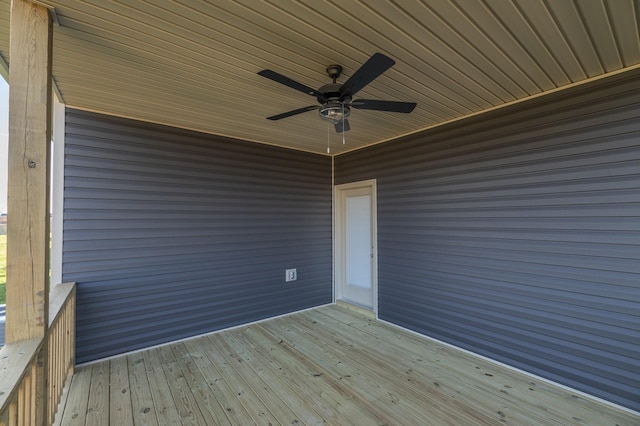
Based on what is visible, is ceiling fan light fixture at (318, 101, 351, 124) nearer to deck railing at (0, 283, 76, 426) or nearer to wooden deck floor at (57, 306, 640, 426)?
deck railing at (0, 283, 76, 426)

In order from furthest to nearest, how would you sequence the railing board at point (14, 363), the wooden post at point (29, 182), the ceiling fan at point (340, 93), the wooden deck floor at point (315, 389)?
1. the wooden deck floor at point (315, 389)
2. the ceiling fan at point (340, 93)
3. the wooden post at point (29, 182)
4. the railing board at point (14, 363)

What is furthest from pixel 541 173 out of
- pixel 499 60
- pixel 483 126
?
pixel 499 60

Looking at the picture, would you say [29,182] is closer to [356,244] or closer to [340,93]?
[340,93]

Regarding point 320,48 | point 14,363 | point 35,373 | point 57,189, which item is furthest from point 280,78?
point 57,189

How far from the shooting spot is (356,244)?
4527 mm

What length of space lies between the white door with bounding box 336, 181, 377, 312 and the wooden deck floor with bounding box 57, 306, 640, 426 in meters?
1.07

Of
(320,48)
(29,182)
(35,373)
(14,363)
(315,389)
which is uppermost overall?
(320,48)

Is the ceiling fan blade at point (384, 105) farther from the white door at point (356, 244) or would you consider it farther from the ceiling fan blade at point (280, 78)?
the white door at point (356, 244)

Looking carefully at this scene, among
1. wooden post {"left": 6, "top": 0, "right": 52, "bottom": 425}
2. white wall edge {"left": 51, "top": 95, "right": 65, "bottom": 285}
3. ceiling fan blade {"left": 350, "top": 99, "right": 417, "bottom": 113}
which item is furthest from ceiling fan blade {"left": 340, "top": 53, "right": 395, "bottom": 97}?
white wall edge {"left": 51, "top": 95, "right": 65, "bottom": 285}

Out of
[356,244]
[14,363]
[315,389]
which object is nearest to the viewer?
[14,363]

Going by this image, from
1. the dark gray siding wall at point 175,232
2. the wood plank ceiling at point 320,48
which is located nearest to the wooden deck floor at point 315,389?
the dark gray siding wall at point 175,232

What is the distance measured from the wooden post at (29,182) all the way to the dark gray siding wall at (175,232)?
161 centimetres

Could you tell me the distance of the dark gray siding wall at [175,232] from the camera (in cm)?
286

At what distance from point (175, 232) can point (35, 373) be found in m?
1.97
